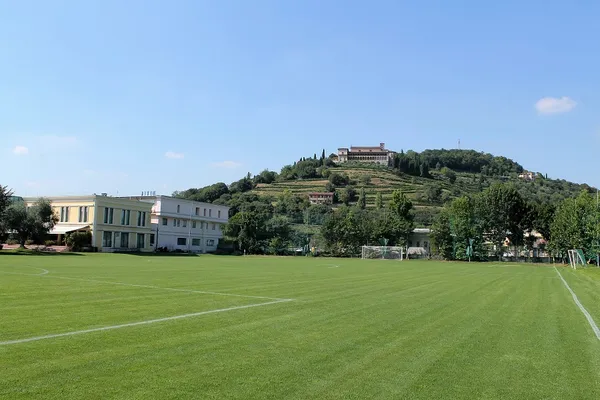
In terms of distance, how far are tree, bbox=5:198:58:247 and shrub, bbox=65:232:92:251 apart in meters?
3.27

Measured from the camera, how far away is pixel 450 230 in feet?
298

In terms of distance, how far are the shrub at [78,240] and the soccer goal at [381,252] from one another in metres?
47.4

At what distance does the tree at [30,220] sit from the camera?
65375mm

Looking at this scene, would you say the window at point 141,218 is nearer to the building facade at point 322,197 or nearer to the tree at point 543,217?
the tree at point 543,217

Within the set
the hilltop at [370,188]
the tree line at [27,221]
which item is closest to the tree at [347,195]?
the hilltop at [370,188]

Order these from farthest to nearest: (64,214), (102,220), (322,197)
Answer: (322,197)
(64,214)
(102,220)

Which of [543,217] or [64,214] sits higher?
[543,217]

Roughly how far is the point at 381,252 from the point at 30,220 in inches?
2262

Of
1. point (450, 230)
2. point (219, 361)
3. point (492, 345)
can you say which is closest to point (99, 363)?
point (219, 361)

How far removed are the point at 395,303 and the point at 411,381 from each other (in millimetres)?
9696

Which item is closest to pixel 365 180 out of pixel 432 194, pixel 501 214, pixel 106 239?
pixel 432 194

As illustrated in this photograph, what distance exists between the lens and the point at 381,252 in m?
91.1

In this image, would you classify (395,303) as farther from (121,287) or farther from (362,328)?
(121,287)

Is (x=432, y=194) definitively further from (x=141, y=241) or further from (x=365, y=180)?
(x=141, y=241)
